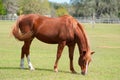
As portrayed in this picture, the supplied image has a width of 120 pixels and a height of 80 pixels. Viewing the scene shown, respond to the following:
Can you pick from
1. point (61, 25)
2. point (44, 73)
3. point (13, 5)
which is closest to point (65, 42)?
point (61, 25)

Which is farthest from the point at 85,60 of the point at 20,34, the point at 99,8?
the point at 99,8

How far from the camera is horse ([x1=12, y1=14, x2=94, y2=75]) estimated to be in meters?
11.7

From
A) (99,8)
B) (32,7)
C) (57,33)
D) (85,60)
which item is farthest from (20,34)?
(99,8)

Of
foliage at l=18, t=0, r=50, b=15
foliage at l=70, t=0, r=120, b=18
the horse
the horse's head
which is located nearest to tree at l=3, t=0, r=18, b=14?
foliage at l=18, t=0, r=50, b=15

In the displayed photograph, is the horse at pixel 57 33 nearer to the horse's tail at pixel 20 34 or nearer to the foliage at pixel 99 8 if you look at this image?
the horse's tail at pixel 20 34

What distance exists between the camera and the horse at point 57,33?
11672mm

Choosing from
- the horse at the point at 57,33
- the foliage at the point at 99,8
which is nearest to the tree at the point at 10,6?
the foliage at the point at 99,8

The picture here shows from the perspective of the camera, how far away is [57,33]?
472 inches

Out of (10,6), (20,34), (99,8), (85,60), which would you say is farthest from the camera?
(10,6)

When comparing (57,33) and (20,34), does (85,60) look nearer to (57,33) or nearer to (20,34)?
(57,33)

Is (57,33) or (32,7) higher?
(57,33)

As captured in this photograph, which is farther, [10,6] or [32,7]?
[10,6]

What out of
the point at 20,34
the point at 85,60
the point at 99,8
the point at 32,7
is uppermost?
the point at 20,34

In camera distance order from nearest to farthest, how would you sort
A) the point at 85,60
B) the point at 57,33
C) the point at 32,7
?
the point at 85,60 → the point at 57,33 → the point at 32,7
